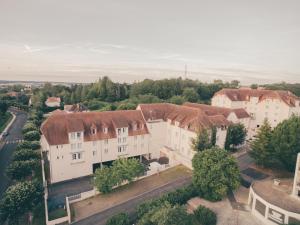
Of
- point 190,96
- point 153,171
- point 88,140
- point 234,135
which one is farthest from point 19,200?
point 190,96

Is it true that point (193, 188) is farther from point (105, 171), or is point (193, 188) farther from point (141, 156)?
point (141, 156)

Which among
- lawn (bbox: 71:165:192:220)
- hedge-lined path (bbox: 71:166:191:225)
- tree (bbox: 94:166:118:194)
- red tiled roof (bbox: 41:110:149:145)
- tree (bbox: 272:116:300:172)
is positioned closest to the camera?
hedge-lined path (bbox: 71:166:191:225)

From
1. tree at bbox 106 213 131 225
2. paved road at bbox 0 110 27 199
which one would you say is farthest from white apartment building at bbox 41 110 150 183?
tree at bbox 106 213 131 225

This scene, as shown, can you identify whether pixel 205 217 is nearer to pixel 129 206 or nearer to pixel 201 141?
pixel 129 206

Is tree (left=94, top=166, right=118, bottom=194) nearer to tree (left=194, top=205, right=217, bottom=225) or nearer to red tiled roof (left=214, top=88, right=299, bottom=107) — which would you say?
tree (left=194, top=205, right=217, bottom=225)

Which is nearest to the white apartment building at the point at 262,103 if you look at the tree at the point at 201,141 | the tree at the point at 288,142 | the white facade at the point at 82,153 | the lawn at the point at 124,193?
the tree at the point at 288,142

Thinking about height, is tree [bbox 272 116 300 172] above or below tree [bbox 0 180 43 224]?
above

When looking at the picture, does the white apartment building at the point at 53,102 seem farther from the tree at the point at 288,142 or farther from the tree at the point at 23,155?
the tree at the point at 288,142
